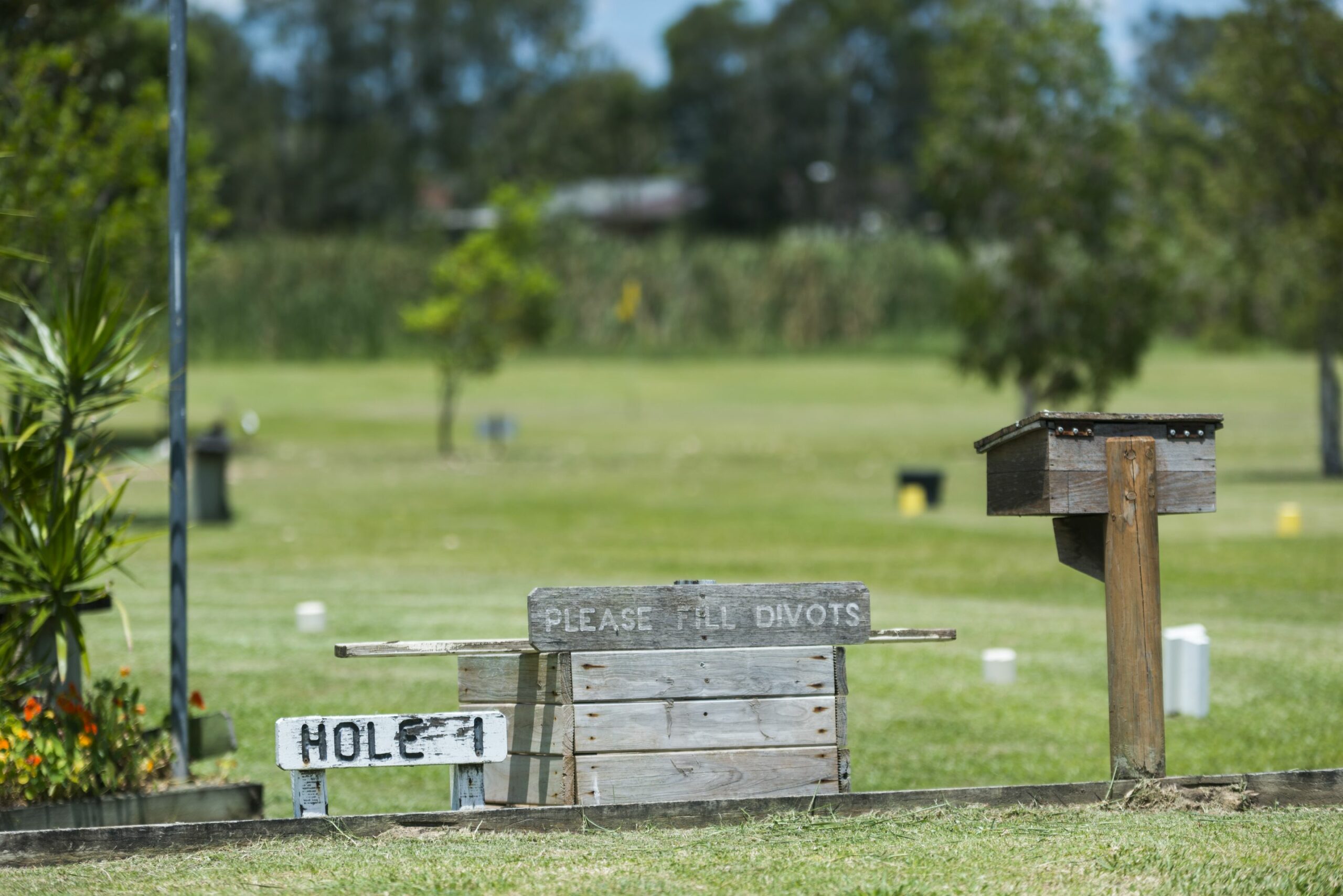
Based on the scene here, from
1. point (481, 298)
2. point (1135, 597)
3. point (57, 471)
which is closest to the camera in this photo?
point (1135, 597)

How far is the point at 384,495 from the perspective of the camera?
1023 inches

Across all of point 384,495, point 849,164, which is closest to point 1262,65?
point 384,495

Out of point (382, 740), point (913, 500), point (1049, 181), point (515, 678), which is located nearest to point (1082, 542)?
point (515, 678)

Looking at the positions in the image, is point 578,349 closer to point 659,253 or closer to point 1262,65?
point 659,253

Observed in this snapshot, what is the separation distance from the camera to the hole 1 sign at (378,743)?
5.70 m

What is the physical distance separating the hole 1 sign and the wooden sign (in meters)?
0.41

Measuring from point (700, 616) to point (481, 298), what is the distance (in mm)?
29201

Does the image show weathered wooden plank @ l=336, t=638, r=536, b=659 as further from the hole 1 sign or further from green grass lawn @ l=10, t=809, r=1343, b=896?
green grass lawn @ l=10, t=809, r=1343, b=896

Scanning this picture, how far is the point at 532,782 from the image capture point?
20.2 ft

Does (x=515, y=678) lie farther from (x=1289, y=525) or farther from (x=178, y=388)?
(x=1289, y=525)

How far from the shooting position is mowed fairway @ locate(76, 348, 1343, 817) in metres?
9.77

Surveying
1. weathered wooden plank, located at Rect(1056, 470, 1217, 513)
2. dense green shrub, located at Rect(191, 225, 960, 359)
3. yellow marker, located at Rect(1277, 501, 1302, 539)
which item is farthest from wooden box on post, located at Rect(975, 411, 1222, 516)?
dense green shrub, located at Rect(191, 225, 960, 359)

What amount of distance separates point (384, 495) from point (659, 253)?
128ft

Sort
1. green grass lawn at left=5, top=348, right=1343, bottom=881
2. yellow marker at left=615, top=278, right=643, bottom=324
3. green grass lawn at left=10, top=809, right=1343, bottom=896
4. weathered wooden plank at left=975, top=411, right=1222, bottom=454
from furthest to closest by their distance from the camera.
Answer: yellow marker at left=615, top=278, right=643, bottom=324, green grass lawn at left=5, top=348, right=1343, bottom=881, weathered wooden plank at left=975, top=411, right=1222, bottom=454, green grass lawn at left=10, top=809, right=1343, bottom=896
